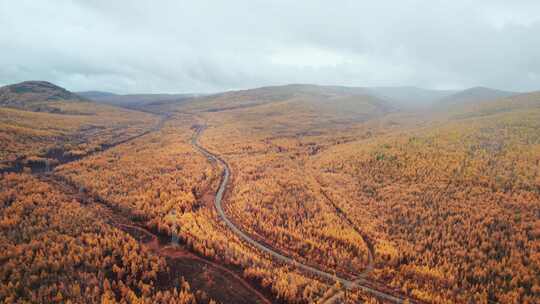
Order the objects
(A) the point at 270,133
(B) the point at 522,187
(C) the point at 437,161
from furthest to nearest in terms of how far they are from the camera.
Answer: (A) the point at 270,133
(C) the point at 437,161
(B) the point at 522,187

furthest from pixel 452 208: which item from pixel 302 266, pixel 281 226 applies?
pixel 302 266

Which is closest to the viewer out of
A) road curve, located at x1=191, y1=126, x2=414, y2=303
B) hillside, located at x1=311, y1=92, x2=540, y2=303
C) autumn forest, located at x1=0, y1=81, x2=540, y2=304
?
autumn forest, located at x1=0, y1=81, x2=540, y2=304

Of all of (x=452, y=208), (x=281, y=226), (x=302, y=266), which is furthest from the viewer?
(x=452, y=208)

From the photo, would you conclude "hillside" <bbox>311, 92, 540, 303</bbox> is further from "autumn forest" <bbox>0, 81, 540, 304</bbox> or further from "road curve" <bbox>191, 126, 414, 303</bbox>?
"road curve" <bbox>191, 126, 414, 303</bbox>

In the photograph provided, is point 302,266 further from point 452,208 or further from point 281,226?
point 452,208

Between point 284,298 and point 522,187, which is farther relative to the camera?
point 522,187

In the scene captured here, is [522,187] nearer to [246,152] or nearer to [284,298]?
[284,298]

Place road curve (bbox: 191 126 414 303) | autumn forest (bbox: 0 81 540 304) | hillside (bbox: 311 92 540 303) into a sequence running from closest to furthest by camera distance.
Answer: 1. autumn forest (bbox: 0 81 540 304)
2. road curve (bbox: 191 126 414 303)
3. hillside (bbox: 311 92 540 303)

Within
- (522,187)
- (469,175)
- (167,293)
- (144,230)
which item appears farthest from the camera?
(469,175)

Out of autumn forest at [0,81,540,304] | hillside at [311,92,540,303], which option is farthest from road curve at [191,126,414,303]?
hillside at [311,92,540,303]

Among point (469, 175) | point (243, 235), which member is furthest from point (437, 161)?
point (243, 235)

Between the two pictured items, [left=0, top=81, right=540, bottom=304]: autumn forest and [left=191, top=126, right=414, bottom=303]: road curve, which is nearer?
[left=0, top=81, right=540, bottom=304]: autumn forest
